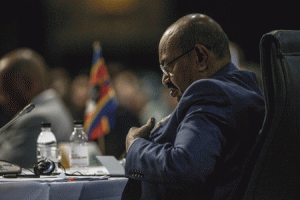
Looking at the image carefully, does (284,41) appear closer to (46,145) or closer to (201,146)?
(201,146)

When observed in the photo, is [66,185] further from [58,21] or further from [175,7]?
[58,21]

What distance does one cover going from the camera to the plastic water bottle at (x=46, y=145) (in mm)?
1386

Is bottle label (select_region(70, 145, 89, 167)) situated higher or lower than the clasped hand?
lower

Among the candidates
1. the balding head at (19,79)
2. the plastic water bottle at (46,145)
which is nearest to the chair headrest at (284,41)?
the plastic water bottle at (46,145)

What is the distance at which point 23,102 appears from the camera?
1947 millimetres

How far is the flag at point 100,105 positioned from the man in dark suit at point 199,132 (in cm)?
222

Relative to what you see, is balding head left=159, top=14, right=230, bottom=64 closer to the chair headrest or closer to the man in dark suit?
the man in dark suit

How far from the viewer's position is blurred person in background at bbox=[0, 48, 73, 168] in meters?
1.72

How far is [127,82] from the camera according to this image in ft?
12.3

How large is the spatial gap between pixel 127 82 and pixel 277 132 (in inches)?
125

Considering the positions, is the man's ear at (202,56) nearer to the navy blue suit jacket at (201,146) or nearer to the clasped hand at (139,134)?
the navy blue suit jacket at (201,146)

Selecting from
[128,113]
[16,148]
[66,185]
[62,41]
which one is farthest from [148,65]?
[66,185]

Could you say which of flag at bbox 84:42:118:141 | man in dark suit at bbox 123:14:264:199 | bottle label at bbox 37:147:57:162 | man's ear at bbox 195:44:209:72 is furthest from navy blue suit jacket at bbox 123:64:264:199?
flag at bbox 84:42:118:141

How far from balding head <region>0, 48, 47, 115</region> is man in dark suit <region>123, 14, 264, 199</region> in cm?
122
